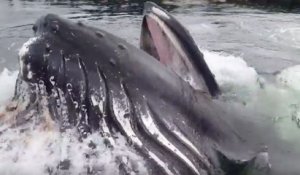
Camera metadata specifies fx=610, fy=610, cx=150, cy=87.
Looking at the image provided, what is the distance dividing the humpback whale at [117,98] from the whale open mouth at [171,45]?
25.8 inches

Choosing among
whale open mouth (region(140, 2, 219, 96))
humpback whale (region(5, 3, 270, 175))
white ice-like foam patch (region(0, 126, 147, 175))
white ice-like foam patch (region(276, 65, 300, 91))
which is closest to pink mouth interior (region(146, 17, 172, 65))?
whale open mouth (region(140, 2, 219, 96))

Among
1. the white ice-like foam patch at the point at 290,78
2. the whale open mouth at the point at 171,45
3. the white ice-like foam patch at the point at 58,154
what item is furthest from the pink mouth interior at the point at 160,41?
the white ice-like foam patch at the point at 290,78

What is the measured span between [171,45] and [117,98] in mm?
1184

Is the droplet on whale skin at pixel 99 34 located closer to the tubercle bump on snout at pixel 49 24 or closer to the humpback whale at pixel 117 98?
the humpback whale at pixel 117 98

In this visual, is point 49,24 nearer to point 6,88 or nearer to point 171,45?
point 171,45

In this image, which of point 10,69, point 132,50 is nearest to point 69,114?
point 132,50

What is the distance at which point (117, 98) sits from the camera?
3.90 metres

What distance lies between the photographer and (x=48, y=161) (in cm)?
384

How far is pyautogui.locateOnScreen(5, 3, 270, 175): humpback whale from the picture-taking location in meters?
3.85

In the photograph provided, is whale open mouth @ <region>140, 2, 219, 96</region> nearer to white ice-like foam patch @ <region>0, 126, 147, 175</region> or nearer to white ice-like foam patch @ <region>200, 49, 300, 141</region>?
white ice-like foam patch @ <region>200, 49, 300, 141</region>

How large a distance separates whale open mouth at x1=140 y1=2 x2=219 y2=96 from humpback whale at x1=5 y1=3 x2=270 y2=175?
2.15 ft

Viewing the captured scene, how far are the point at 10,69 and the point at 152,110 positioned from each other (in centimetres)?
446

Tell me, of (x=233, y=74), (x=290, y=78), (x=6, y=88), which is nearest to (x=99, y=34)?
(x=6, y=88)

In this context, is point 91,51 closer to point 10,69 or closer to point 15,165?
point 15,165
